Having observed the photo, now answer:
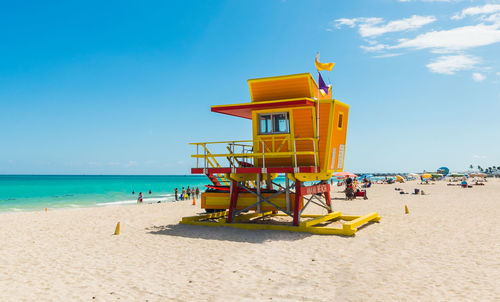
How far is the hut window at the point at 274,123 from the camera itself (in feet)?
51.5

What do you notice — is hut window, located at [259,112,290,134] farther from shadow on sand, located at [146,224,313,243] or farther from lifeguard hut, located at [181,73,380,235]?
shadow on sand, located at [146,224,313,243]

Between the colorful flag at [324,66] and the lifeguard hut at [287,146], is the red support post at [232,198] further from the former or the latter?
the colorful flag at [324,66]

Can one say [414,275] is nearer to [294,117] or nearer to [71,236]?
[294,117]

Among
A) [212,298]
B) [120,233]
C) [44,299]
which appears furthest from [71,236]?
[212,298]

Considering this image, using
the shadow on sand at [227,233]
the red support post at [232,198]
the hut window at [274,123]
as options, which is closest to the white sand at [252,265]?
the shadow on sand at [227,233]

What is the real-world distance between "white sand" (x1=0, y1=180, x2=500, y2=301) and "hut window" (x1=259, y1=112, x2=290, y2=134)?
15.3ft

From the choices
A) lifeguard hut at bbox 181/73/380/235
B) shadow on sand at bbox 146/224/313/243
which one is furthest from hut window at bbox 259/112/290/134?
shadow on sand at bbox 146/224/313/243

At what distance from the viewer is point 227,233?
14.7 meters

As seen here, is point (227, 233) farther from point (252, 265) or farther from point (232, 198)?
point (252, 265)

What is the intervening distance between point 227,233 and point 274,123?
5350 mm

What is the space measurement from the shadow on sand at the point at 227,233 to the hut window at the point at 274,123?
14.8 feet

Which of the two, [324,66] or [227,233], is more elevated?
[324,66]

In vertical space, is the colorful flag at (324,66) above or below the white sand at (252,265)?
above

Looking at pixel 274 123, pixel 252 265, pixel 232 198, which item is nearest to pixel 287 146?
pixel 274 123
